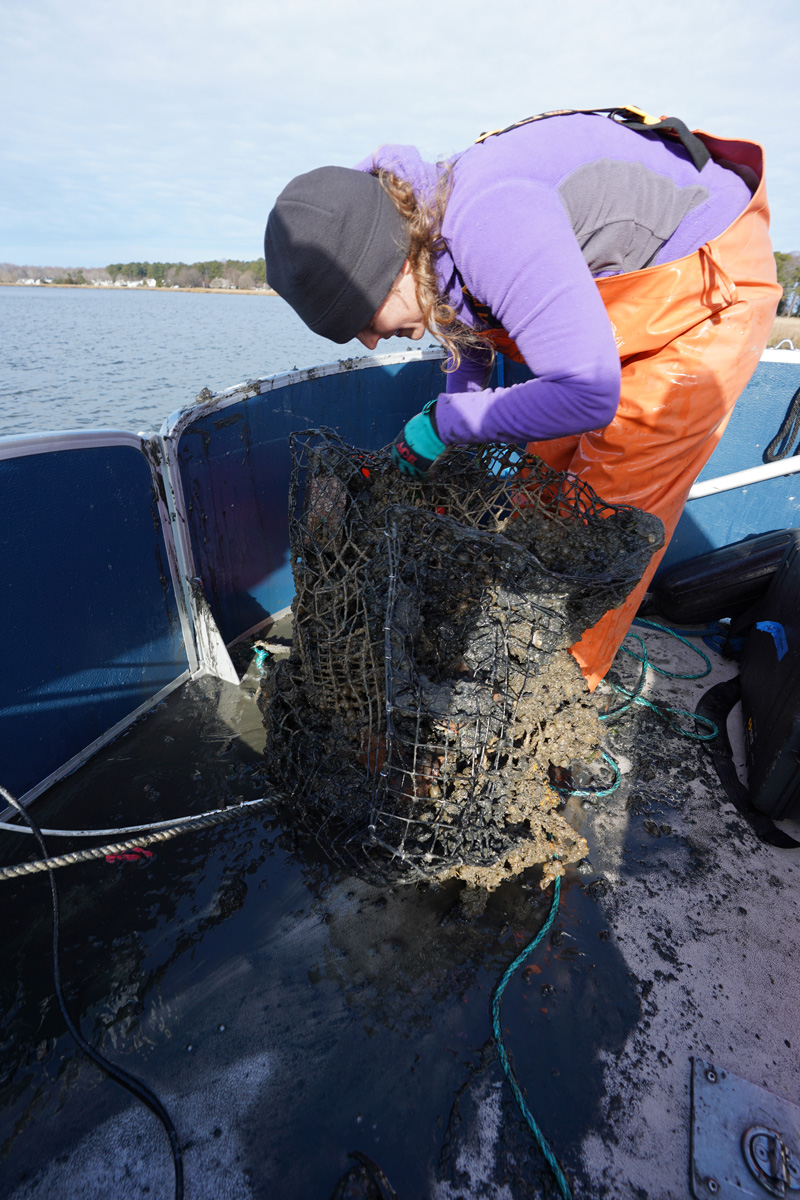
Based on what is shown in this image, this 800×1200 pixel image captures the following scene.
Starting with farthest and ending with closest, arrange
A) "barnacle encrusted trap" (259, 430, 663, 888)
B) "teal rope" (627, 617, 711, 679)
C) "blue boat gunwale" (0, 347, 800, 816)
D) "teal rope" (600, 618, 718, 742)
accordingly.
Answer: "teal rope" (627, 617, 711, 679)
"teal rope" (600, 618, 718, 742)
"blue boat gunwale" (0, 347, 800, 816)
"barnacle encrusted trap" (259, 430, 663, 888)

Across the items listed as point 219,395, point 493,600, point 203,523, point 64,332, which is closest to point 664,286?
point 493,600

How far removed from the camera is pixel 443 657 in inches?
78.0

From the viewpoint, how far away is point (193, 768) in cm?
241

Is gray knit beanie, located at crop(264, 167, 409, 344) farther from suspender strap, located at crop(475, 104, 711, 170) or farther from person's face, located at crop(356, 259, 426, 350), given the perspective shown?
suspender strap, located at crop(475, 104, 711, 170)

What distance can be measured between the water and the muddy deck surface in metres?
3.36

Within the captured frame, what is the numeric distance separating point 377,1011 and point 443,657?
1.07 metres

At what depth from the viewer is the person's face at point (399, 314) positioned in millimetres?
1432

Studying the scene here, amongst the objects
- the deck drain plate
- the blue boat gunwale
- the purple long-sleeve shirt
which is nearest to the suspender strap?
the purple long-sleeve shirt

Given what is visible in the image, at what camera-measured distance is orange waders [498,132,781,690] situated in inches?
69.1

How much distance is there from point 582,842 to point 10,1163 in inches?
68.4

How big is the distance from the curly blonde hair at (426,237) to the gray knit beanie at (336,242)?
0.02 meters

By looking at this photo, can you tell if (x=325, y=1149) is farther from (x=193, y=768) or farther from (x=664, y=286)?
(x=664, y=286)

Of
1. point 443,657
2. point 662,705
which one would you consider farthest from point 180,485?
point 662,705

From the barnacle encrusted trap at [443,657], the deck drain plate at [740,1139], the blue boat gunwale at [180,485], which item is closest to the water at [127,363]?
the blue boat gunwale at [180,485]
